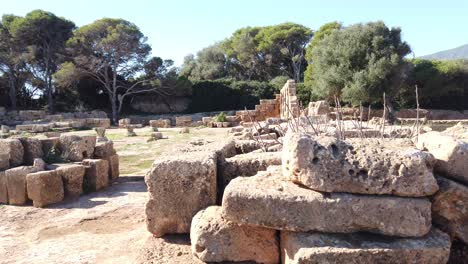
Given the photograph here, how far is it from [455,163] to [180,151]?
2892mm

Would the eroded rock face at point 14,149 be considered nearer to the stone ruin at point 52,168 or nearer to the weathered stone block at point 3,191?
the stone ruin at point 52,168

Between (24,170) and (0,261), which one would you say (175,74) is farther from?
(0,261)

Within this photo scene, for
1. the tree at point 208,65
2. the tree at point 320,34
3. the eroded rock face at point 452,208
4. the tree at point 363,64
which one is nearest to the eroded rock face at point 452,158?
the eroded rock face at point 452,208

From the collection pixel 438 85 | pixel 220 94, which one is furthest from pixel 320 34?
pixel 438 85

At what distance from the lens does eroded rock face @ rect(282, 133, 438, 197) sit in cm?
292

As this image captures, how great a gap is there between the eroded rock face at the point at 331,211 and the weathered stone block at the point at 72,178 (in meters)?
4.96

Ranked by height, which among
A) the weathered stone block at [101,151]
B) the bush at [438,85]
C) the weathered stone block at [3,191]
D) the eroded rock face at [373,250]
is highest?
the bush at [438,85]

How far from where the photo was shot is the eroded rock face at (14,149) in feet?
24.9

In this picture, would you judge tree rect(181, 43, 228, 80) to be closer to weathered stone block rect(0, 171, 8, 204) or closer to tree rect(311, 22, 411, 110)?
tree rect(311, 22, 411, 110)

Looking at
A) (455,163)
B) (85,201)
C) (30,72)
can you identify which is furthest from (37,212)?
(30,72)

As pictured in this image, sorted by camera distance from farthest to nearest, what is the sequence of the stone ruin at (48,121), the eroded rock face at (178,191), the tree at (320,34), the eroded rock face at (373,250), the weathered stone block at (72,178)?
the tree at (320,34)
the stone ruin at (48,121)
the weathered stone block at (72,178)
the eroded rock face at (178,191)
the eroded rock face at (373,250)

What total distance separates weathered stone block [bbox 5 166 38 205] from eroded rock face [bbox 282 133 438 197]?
5.55 meters

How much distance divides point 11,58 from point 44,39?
11.4 feet

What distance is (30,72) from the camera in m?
35.5
